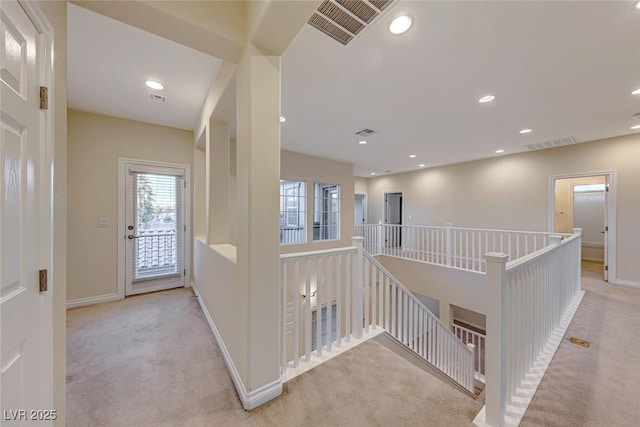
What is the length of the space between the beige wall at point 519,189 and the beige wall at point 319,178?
2.38 metres

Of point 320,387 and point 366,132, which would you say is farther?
point 366,132

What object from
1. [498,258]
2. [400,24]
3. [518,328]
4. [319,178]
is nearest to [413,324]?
[518,328]

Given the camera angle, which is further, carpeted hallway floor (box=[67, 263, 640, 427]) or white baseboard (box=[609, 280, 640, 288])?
white baseboard (box=[609, 280, 640, 288])

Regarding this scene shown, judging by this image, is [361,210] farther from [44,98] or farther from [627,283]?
[44,98]

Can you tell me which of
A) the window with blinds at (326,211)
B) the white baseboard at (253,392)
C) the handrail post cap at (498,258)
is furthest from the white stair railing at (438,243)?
the white baseboard at (253,392)

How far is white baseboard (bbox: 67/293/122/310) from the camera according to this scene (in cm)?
310

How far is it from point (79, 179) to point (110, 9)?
9.59ft

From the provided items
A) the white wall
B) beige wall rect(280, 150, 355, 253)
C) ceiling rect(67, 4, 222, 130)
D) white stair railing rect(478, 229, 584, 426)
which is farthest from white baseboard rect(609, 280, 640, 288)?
ceiling rect(67, 4, 222, 130)

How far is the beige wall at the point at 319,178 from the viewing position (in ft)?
17.2

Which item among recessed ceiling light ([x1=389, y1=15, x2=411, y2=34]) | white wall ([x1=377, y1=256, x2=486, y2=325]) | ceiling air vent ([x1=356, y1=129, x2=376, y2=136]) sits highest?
ceiling air vent ([x1=356, y1=129, x2=376, y2=136])

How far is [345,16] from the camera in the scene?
5.22 feet

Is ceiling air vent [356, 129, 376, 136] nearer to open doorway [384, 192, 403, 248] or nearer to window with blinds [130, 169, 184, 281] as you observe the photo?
window with blinds [130, 169, 184, 281]

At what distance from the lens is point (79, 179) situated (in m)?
3.16

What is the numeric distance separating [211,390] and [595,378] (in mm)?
2905
